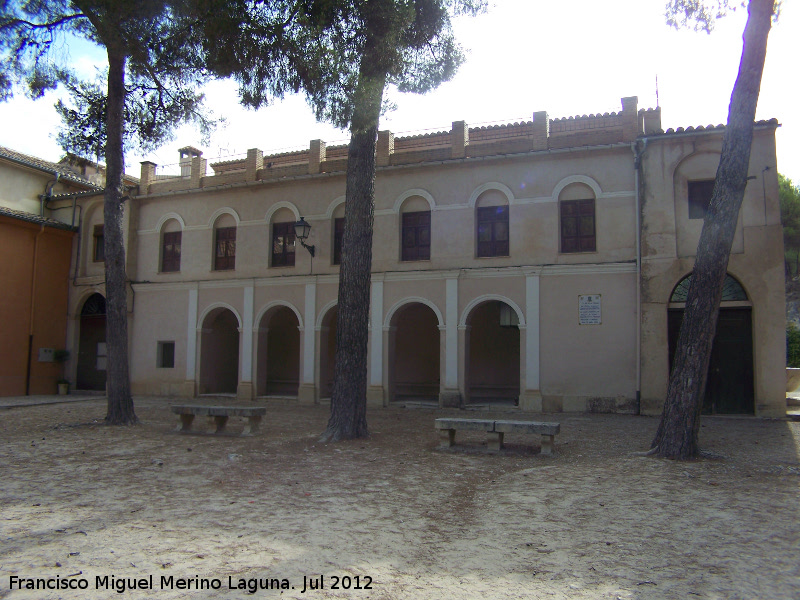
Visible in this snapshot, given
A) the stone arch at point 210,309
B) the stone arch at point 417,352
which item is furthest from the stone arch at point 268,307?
the stone arch at point 417,352

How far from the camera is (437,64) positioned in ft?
35.2

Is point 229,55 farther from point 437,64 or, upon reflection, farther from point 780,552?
point 780,552

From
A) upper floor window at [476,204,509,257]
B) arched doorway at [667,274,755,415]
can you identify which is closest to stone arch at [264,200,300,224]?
upper floor window at [476,204,509,257]

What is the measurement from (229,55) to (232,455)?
657cm

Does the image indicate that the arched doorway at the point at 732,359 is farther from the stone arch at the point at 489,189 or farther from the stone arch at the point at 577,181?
the stone arch at the point at 489,189

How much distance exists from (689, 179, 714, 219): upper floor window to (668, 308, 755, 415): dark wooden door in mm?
2263

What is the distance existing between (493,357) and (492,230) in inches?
172

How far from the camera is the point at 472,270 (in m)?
15.6

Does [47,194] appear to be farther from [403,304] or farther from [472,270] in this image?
[472,270]

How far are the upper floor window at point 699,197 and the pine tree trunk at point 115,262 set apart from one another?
12.3 m

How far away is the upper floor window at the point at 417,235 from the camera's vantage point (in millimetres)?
16500

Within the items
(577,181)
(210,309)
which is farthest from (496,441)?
(210,309)

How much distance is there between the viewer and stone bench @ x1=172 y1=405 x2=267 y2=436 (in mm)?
10242

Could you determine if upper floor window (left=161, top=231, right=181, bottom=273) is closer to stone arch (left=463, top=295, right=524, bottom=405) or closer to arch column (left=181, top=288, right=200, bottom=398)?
arch column (left=181, top=288, right=200, bottom=398)
